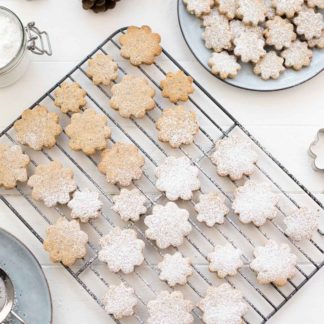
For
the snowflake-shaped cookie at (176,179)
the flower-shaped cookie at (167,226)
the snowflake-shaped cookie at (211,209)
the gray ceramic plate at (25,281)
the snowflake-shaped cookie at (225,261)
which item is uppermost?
the gray ceramic plate at (25,281)

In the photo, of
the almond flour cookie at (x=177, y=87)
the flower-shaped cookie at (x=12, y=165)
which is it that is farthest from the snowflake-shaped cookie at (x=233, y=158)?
the flower-shaped cookie at (x=12, y=165)

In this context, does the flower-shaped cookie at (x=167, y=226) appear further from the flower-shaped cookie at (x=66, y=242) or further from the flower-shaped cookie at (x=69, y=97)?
the flower-shaped cookie at (x=69, y=97)

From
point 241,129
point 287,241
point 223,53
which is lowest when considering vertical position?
point 287,241

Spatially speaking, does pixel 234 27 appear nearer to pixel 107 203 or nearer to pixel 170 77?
pixel 170 77

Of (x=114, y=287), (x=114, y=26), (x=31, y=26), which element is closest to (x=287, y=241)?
(x=114, y=287)

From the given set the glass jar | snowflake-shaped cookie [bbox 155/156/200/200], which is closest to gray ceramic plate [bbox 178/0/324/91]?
snowflake-shaped cookie [bbox 155/156/200/200]

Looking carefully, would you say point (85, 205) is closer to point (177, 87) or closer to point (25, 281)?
point (25, 281)

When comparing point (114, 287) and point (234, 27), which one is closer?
point (114, 287)
